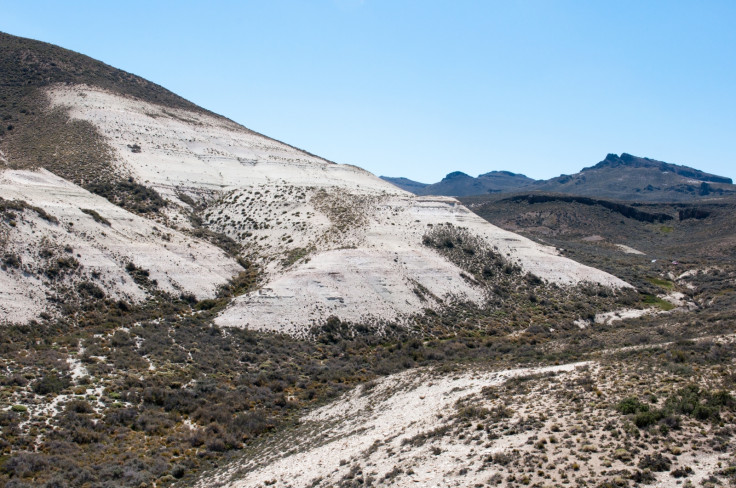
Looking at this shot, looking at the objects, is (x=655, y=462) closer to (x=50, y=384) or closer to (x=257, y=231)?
(x=50, y=384)

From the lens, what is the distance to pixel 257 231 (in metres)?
48.5

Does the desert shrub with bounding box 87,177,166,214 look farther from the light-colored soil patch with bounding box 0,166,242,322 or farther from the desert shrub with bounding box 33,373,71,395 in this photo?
the desert shrub with bounding box 33,373,71,395

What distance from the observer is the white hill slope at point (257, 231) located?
3475 cm

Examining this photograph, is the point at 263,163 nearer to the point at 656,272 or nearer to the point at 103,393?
the point at 103,393

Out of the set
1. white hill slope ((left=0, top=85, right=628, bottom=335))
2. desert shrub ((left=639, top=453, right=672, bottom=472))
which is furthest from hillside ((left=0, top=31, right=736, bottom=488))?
white hill slope ((left=0, top=85, right=628, bottom=335))

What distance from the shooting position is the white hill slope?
1368 inches

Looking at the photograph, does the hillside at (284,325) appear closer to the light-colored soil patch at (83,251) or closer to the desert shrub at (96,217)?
the light-colored soil patch at (83,251)

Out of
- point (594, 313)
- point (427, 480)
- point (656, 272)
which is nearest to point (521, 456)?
point (427, 480)

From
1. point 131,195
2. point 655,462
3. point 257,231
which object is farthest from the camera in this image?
point 257,231

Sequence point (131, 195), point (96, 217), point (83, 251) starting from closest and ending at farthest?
point (83, 251), point (96, 217), point (131, 195)

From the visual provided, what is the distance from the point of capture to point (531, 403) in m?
17.7

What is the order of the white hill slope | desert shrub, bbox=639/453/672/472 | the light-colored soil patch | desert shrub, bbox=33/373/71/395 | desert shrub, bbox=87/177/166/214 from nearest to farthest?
desert shrub, bbox=639/453/672/472 < desert shrub, bbox=33/373/71/395 < the light-colored soil patch < the white hill slope < desert shrub, bbox=87/177/166/214

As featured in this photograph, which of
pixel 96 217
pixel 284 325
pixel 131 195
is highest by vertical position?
pixel 131 195

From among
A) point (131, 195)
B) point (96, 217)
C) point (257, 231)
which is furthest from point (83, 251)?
point (257, 231)
